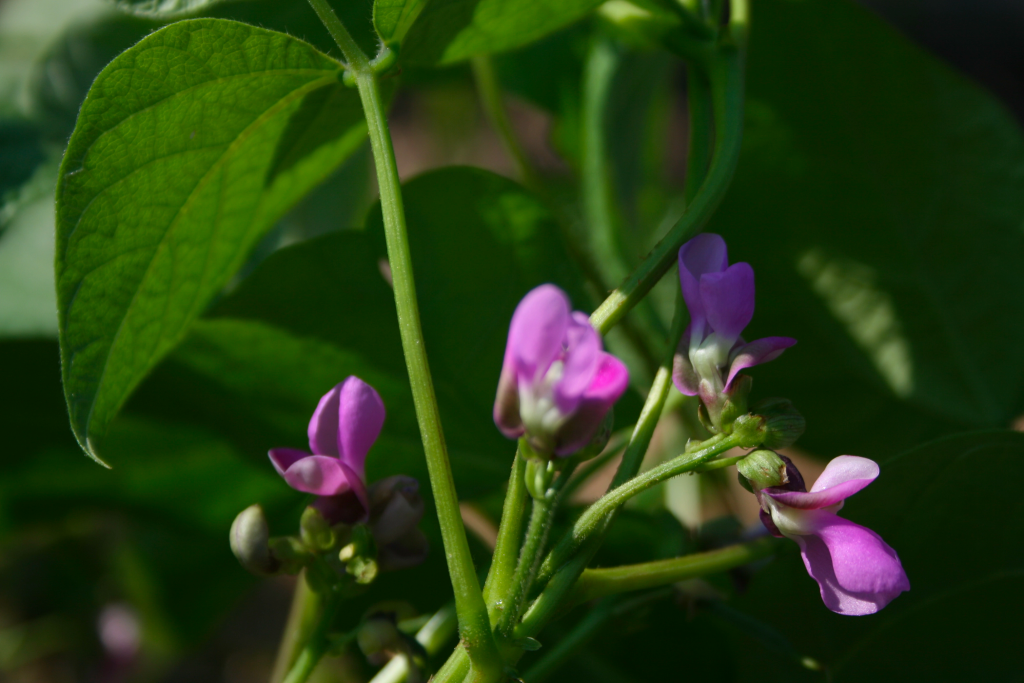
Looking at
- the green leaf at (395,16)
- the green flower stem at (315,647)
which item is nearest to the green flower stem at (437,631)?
the green flower stem at (315,647)

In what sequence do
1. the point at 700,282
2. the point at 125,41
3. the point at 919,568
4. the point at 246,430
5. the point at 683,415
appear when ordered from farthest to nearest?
the point at 125,41 → the point at 683,415 → the point at 246,430 → the point at 919,568 → the point at 700,282

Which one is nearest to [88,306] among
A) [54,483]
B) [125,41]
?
[54,483]

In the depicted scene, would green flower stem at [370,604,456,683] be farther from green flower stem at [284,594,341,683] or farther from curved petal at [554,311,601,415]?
curved petal at [554,311,601,415]

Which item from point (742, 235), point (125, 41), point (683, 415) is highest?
point (125, 41)

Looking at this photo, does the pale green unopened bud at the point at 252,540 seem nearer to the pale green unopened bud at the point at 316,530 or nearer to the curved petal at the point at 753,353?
the pale green unopened bud at the point at 316,530

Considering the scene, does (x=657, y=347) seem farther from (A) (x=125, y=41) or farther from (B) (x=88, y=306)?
(A) (x=125, y=41)

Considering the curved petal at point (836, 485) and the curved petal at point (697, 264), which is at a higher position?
the curved petal at point (697, 264)
